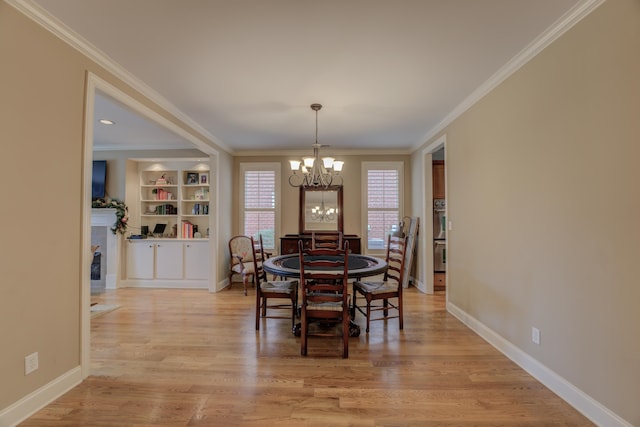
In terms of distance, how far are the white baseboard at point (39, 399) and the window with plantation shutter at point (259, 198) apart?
12.3 feet

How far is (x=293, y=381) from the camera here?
2.31 meters

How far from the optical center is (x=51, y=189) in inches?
81.3

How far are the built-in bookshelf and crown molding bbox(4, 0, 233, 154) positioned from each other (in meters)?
2.15

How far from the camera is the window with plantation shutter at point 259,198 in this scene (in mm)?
5863

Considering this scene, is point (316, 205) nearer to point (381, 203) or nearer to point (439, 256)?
point (381, 203)

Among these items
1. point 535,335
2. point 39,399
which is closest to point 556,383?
point 535,335

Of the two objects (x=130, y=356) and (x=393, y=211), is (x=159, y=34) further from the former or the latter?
(x=393, y=211)

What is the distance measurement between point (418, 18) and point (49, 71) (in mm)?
2491

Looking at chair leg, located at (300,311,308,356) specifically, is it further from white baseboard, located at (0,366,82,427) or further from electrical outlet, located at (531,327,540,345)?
electrical outlet, located at (531,327,540,345)

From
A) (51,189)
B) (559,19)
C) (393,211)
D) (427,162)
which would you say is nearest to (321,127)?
(427,162)

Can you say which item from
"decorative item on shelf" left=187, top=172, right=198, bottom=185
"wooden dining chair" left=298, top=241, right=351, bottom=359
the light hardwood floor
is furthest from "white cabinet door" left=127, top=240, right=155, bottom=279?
"wooden dining chair" left=298, top=241, right=351, bottom=359

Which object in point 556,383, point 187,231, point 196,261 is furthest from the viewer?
point 187,231

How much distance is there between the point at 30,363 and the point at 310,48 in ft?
9.42

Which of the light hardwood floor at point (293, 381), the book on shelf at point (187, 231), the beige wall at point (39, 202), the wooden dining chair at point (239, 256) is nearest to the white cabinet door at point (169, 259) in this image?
the book on shelf at point (187, 231)
